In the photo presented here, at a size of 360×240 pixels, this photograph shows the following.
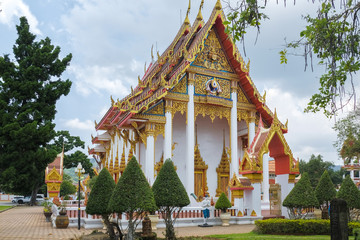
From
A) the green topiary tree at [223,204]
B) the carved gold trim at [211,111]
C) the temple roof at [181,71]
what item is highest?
the temple roof at [181,71]

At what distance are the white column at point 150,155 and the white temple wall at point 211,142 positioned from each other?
12.8 ft

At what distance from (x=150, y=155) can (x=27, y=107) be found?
36.1 ft

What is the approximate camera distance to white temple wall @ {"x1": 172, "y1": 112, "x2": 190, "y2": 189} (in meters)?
18.7

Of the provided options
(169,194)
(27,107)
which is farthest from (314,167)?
(169,194)

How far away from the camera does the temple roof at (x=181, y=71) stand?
1645 cm

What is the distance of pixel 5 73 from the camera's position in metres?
→ 22.9

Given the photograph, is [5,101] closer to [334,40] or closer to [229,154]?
[229,154]

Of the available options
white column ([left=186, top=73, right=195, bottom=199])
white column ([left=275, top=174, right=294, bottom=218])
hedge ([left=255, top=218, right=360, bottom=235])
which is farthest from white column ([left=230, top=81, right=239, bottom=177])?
hedge ([left=255, top=218, right=360, bottom=235])

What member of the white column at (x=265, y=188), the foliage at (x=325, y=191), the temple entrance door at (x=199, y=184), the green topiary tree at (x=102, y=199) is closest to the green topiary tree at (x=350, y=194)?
the foliage at (x=325, y=191)

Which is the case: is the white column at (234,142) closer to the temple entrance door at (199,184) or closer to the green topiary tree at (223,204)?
the temple entrance door at (199,184)

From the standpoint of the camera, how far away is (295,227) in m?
11.0

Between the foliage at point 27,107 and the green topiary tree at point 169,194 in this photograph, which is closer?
the green topiary tree at point 169,194

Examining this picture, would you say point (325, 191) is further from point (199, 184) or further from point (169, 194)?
point (169, 194)

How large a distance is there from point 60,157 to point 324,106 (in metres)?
19.3
